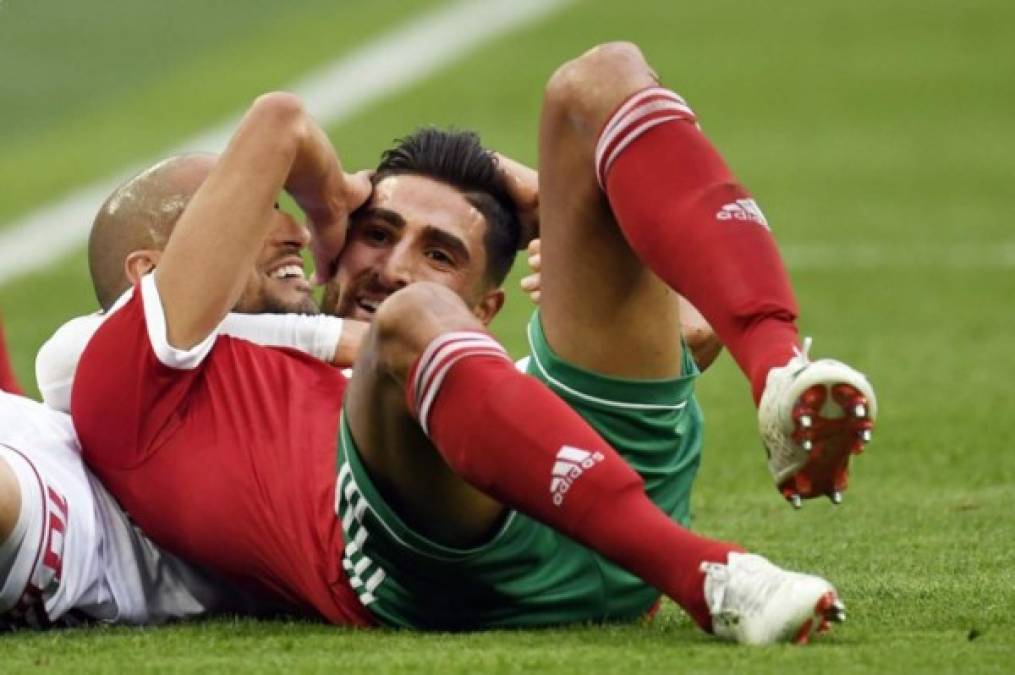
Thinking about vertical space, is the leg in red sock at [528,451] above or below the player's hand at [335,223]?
below

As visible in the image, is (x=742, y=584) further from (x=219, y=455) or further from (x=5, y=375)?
(x=5, y=375)

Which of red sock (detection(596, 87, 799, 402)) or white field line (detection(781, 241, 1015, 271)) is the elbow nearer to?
red sock (detection(596, 87, 799, 402))

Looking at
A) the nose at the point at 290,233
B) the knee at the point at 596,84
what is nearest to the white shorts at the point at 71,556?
the nose at the point at 290,233

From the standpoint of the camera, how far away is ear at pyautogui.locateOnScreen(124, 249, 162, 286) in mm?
4012

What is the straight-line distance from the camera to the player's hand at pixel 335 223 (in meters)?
4.05

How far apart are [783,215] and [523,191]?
22.1ft

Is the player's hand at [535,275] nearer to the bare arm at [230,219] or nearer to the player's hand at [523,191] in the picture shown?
the player's hand at [523,191]

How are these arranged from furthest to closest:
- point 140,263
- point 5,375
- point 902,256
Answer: point 902,256
point 5,375
point 140,263

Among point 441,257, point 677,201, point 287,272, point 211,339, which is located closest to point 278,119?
point 211,339

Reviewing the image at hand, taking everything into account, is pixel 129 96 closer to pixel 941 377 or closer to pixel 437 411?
pixel 941 377

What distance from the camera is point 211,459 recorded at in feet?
11.9

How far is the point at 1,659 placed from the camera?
3344mm

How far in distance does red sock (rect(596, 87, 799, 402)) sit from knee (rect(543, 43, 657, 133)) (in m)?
0.02

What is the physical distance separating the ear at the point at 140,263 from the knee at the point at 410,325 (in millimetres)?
798
